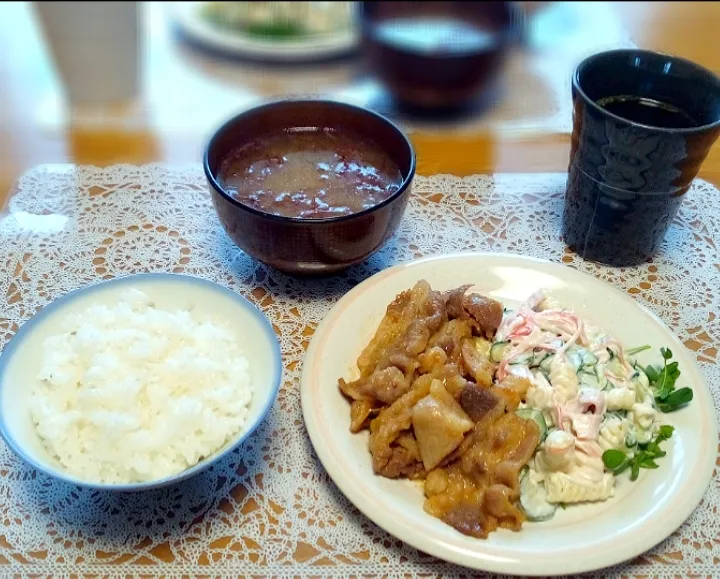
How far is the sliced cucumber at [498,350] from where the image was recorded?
140cm

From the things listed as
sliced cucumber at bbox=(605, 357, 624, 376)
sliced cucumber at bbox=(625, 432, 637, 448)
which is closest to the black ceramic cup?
sliced cucumber at bbox=(605, 357, 624, 376)

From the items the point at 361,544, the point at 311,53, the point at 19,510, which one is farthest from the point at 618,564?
the point at 311,53

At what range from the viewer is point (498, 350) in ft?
4.61

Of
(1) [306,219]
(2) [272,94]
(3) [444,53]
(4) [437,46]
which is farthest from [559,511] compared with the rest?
(2) [272,94]

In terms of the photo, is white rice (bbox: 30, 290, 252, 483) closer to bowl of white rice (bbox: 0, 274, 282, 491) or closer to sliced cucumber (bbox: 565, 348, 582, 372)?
bowl of white rice (bbox: 0, 274, 282, 491)

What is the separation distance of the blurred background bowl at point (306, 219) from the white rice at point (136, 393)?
0.24 metres

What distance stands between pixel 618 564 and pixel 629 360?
1.37ft

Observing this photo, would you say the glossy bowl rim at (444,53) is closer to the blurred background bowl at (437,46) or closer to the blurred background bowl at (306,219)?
the blurred background bowl at (437,46)

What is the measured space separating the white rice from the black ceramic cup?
0.92m

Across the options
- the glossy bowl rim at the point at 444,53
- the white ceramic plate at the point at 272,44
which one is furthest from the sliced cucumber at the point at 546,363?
the white ceramic plate at the point at 272,44

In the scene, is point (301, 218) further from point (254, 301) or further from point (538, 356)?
point (538, 356)

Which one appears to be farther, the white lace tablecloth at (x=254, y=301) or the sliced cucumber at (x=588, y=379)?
the sliced cucumber at (x=588, y=379)

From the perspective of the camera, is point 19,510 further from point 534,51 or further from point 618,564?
point 534,51

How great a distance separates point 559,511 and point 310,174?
2.93 ft
